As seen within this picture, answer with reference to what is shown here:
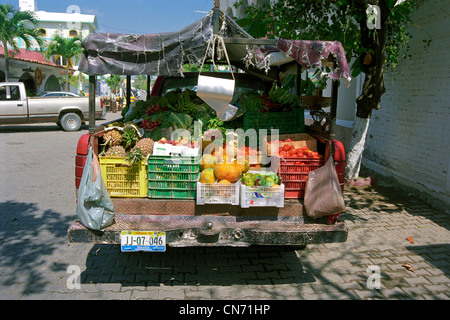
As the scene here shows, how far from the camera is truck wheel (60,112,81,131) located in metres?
17.7

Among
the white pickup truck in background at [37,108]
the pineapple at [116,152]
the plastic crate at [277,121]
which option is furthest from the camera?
the white pickup truck in background at [37,108]

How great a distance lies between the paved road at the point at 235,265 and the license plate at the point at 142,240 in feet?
1.83

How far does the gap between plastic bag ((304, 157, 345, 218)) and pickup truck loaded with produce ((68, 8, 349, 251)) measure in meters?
0.02

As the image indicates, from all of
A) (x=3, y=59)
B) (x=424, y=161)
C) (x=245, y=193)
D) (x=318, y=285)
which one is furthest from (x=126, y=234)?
(x=3, y=59)

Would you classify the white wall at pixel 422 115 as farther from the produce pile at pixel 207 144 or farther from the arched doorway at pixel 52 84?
the arched doorway at pixel 52 84

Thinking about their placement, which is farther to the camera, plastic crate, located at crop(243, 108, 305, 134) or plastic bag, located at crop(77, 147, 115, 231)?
plastic crate, located at crop(243, 108, 305, 134)

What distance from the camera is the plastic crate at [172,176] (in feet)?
12.6

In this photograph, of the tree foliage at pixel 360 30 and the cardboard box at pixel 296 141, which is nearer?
the cardboard box at pixel 296 141

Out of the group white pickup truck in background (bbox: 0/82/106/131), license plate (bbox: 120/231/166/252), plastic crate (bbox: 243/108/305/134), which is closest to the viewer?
license plate (bbox: 120/231/166/252)

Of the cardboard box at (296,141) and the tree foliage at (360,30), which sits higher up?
the tree foliage at (360,30)

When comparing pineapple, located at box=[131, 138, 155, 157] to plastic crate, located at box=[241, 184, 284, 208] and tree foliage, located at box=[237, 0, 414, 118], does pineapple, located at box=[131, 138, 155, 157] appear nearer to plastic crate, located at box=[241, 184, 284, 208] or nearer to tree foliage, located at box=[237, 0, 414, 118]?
plastic crate, located at box=[241, 184, 284, 208]

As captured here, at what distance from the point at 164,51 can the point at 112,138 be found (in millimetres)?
1201

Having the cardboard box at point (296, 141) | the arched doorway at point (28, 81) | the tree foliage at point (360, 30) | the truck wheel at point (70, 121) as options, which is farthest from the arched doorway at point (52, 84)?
the cardboard box at point (296, 141)

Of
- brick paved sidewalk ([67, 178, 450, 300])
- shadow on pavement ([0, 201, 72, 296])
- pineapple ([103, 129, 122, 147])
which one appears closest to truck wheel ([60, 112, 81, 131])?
shadow on pavement ([0, 201, 72, 296])
